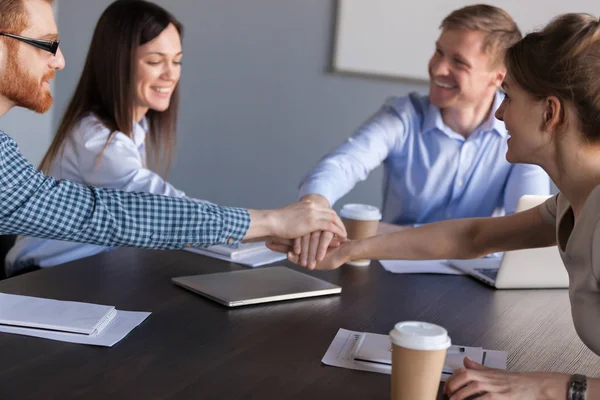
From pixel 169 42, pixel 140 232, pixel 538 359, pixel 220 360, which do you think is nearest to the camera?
pixel 220 360

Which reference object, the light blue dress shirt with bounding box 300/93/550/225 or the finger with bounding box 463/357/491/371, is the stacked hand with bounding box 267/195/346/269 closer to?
the finger with bounding box 463/357/491/371

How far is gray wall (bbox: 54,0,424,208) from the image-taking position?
4.09 m

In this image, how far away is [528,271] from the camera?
1929 millimetres

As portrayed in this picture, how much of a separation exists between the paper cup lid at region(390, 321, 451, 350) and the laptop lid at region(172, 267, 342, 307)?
583mm

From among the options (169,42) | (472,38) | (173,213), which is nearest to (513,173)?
(472,38)

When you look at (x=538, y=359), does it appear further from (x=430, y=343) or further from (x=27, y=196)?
(x=27, y=196)

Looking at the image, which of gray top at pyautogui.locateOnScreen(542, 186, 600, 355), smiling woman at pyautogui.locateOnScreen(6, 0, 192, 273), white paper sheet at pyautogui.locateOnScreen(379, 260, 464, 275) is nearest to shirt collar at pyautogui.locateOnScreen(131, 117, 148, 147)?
smiling woman at pyautogui.locateOnScreen(6, 0, 192, 273)

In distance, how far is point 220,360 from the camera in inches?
52.5

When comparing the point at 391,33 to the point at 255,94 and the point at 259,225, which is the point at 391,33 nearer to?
the point at 255,94

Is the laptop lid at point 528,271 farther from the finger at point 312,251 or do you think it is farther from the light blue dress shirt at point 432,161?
the light blue dress shirt at point 432,161

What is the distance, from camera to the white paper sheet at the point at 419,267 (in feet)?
6.58

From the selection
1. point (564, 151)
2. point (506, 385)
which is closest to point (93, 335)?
point (506, 385)

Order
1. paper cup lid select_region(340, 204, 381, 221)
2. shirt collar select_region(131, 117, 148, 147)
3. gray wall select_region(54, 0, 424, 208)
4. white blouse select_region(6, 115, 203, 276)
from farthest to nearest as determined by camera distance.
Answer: gray wall select_region(54, 0, 424, 208), shirt collar select_region(131, 117, 148, 147), white blouse select_region(6, 115, 203, 276), paper cup lid select_region(340, 204, 381, 221)

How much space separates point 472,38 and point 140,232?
1510mm
